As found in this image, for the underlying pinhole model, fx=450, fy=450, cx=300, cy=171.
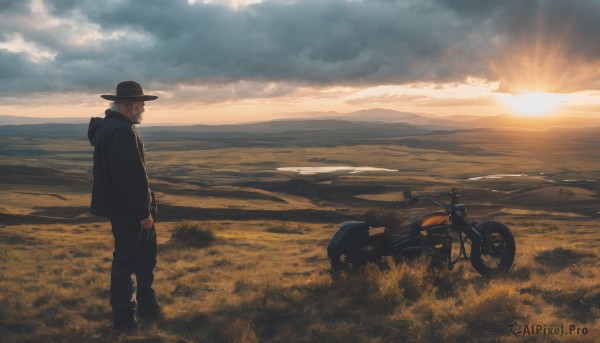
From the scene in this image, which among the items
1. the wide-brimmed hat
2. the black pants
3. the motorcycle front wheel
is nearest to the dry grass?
the motorcycle front wheel

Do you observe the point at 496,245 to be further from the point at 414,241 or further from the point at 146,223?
the point at 146,223

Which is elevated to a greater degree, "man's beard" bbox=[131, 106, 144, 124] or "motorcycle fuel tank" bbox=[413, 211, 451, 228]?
"man's beard" bbox=[131, 106, 144, 124]

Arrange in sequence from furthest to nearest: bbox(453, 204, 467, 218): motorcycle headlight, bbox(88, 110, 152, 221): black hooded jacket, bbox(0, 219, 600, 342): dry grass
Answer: bbox(453, 204, 467, 218): motorcycle headlight, bbox(0, 219, 600, 342): dry grass, bbox(88, 110, 152, 221): black hooded jacket

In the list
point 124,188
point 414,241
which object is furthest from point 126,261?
point 414,241

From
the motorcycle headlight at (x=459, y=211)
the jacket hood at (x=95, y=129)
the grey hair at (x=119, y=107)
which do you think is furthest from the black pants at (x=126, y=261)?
the motorcycle headlight at (x=459, y=211)

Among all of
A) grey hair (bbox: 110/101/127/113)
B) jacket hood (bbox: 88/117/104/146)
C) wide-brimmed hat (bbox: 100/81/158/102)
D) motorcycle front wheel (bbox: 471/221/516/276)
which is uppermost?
wide-brimmed hat (bbox: 100/81/158/102)

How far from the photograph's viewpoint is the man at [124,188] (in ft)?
19.8

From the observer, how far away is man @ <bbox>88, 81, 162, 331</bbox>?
238 inches

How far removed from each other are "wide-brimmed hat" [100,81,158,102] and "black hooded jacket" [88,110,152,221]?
0.73ft

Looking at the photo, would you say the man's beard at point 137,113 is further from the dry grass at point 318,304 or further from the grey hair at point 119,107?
the dry grass at point 318,304

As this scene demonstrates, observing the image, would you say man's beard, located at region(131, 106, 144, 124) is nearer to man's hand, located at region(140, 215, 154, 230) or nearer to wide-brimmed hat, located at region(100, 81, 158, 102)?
wide-brimmed hat, located at region(100, 81, 158, 102)

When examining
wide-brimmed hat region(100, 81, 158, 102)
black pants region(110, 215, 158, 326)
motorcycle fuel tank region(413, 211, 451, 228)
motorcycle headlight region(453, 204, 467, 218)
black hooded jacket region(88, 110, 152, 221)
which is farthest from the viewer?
motorcycle headlight region(453, 204, 467, 218)

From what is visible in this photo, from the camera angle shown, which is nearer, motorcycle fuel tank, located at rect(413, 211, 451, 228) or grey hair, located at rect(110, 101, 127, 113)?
grey hair, located at rect(110, 101, 127, 113)

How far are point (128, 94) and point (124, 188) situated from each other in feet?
4.39
